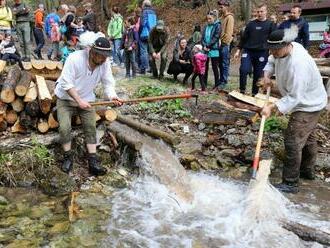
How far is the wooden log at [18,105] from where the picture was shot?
7.58 meters

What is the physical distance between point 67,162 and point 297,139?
144 inches

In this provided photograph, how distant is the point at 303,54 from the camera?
6.25 meters

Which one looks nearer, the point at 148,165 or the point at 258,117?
the point at 148,165

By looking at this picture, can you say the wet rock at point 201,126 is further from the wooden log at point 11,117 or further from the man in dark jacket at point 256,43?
the wooden log at point 11,117

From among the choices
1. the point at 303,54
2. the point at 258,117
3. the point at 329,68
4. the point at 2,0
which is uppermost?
the point at 2,0

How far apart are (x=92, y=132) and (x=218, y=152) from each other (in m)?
2.49

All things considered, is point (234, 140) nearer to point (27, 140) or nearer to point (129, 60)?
point (27, 140)

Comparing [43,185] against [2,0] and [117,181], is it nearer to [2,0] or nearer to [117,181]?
[117,181]

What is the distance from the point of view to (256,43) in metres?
10.0

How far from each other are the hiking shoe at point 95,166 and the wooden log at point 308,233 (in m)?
3.05

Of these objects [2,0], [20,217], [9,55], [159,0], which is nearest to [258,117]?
[20,217]

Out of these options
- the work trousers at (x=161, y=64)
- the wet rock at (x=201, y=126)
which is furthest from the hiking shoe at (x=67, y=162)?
the work trousers at (x=161, y=64)

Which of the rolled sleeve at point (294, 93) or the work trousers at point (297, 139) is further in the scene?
the work trousers at point (297, 139)

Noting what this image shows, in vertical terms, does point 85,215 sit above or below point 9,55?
below
